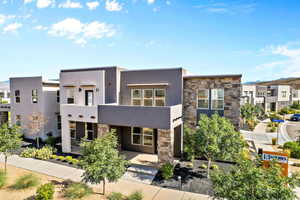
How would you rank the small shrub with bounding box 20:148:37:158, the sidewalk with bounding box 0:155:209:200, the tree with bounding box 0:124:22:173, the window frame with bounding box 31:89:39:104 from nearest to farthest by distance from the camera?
the sidewalk with bounding box 0:155:209:200, the tree with bounding box 0:124:22:173, the small shrub with bounding box 20:148:37:158, the window frame with bounding box 31:89:39:104

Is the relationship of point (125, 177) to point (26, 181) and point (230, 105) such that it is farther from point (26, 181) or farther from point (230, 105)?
point (230, 105)

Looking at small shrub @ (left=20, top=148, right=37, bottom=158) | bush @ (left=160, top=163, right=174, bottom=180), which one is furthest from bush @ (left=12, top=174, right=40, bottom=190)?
bush @ (left=160, top=163, right=174, bottom=180)

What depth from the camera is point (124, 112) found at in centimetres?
1241

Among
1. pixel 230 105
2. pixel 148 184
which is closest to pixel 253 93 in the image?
pixel 230 105

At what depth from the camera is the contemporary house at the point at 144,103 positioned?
11961mm

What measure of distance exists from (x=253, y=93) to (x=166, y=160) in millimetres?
36303

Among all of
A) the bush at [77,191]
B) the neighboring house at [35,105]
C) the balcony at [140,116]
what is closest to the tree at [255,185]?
the balcony at [140,116]

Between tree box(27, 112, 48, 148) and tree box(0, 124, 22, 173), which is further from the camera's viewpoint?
tree box(27, 112, 48, 148)

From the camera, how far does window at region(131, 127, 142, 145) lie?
49.6 feet

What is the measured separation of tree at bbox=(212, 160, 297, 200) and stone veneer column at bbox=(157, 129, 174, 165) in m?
5.50

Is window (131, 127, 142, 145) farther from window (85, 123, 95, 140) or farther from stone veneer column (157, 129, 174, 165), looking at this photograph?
window (85, 123, 95, 140)

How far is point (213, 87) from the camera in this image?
44.6 ft

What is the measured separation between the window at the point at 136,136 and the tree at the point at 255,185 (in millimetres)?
9692

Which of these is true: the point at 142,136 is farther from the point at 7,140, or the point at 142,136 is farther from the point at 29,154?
the point at 7,140
